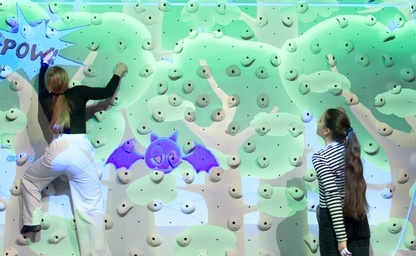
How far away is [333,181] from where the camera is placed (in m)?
2.54

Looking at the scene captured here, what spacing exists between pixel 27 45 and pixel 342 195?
2134 mm

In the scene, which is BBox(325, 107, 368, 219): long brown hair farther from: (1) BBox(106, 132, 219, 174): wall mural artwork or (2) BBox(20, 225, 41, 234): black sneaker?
(2) BBox(20, 225, 41, 234): black sneaker

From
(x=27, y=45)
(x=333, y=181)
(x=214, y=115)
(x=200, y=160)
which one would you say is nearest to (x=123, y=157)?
(x=200, y=160)

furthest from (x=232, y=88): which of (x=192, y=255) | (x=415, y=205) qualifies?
(x=415, y=205)

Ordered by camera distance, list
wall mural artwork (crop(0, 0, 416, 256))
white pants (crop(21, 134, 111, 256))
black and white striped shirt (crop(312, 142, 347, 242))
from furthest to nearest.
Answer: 1. wall mural artwork (crop(0, 0, 416, 256))
2. white pants (crop(21, 134, 111, 256))
3. black and white striped shirt (crop(312, 142, 347, 242))

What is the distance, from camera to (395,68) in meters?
3.26

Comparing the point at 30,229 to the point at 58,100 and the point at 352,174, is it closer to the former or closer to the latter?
the point at 58,100

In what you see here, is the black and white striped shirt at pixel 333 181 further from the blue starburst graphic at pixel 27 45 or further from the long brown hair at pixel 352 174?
the blue starburst graphic at pixel 27 45

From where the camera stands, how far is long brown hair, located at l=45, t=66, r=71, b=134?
2.93 meters

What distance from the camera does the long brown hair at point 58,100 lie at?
293 cm

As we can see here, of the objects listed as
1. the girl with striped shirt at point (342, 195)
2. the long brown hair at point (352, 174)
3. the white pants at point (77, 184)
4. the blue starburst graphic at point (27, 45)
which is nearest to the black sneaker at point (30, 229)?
the white pants at point (77, 184)

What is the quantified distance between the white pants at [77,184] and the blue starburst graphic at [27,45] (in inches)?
22.0

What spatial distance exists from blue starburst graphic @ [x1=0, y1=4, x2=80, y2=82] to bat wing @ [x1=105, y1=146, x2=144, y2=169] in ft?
2.05

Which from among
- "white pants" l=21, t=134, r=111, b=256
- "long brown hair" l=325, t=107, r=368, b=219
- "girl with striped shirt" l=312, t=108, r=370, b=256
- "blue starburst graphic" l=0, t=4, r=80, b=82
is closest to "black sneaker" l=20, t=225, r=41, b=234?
"white pants" l=21, t=134, r=111, b=256
